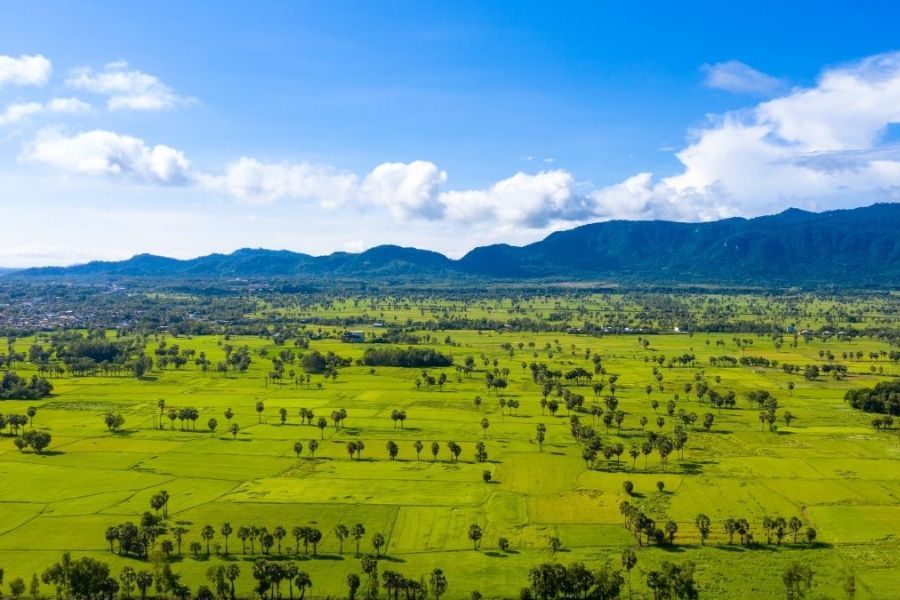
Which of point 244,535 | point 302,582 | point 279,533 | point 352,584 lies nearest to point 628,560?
point 352,584

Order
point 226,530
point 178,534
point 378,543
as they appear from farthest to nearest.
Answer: point 178,534, point 226,530, point 378,543

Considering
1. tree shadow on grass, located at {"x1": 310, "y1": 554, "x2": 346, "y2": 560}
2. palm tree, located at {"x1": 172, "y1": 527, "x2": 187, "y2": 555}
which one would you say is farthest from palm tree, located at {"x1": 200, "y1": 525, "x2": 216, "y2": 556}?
tree shadow on grass, located at {"x1": 310, "y1": 554, "x2": 346, "y2": 560}

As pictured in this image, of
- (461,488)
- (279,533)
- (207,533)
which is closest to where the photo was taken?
(279,533)

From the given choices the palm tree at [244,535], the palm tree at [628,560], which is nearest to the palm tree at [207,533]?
the palm tree at [244,535]

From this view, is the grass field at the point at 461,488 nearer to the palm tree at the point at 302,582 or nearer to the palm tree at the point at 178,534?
the palm tree at the point at 178,534

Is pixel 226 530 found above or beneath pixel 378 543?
above

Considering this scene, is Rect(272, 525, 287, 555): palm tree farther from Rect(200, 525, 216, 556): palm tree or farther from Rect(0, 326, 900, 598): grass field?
A: Rect(200, 525, 216, 556): palm tree

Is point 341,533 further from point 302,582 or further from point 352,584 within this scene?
point 302,582

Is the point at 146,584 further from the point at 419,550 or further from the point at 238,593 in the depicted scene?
the point at 419,550

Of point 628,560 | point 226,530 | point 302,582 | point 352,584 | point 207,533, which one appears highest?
point 226,530
